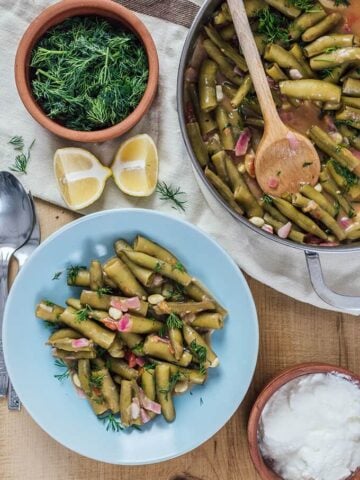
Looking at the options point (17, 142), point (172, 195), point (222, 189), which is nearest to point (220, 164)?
point (222, 189)

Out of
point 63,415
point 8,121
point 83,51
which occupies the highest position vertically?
point 83,51

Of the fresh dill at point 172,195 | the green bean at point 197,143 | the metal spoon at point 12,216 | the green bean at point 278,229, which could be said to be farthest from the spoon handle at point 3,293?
the green bean at point 278,229

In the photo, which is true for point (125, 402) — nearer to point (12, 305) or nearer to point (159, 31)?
point (12, 305)

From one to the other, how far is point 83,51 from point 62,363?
2.79ft

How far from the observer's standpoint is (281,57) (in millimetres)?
2029

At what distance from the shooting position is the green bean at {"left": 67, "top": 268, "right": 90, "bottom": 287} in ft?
6.81

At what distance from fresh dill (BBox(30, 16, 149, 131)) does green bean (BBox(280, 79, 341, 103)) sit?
1.28 feet

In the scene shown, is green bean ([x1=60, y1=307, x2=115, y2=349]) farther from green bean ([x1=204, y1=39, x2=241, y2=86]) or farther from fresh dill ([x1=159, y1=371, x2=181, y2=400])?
green bean ([x1=204, y1=39, x2=241, y2=86])

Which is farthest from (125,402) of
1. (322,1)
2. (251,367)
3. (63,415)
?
(322,1)

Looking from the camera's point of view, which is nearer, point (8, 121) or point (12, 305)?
point (12, 305)

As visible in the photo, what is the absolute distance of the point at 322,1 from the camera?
80.8 inches

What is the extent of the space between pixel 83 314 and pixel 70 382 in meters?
0.22

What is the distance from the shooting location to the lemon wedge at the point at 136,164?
6.99ft

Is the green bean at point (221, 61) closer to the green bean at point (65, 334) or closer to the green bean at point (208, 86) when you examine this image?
the green bean at point (208, 86)
